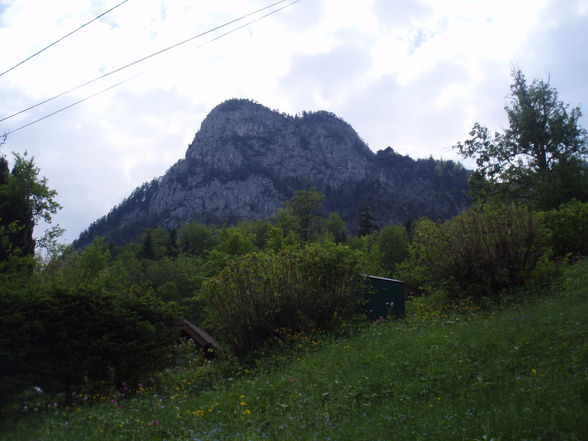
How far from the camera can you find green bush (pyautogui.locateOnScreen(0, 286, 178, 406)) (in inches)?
313

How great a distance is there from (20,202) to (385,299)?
1682 cm

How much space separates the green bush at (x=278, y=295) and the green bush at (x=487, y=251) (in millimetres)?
2476

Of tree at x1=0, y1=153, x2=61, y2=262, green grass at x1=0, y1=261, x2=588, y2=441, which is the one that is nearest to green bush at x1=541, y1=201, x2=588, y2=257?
green grass at x1=0, y1=261, x2=588, y2=441

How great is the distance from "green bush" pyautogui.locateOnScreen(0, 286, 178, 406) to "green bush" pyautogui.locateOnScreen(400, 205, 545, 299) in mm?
6837

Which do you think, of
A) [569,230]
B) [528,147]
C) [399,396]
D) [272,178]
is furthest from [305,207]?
[272,178]

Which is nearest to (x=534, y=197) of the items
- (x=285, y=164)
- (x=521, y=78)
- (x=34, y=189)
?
(x=521, y=78)

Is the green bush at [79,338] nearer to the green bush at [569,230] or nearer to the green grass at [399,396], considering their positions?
the green grass at [399,396]

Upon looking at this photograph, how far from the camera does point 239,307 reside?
11.5m

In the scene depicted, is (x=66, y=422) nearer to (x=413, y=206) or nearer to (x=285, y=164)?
(x=413, y=206)

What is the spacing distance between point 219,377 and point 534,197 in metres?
19.5

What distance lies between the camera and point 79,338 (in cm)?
A: 871

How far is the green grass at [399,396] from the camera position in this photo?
14.7 feet

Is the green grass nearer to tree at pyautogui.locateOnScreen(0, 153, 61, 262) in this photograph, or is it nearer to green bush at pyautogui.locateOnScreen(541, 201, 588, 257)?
green bush at pyautogui.locateOnScreen(541, 201, 588, 257)

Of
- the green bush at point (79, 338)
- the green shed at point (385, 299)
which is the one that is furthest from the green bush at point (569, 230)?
the green bush at point (79, 338)
